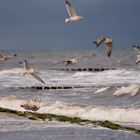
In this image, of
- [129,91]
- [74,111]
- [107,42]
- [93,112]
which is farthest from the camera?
[129,91]

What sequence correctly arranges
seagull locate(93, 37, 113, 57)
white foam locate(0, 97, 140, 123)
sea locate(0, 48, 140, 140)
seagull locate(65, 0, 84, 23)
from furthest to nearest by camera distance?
white foam locate(0, 97, 140, 123), seagull locate(65, 0, 84, 23), seagull locate(93, 37, 113, 57), sea locate(0, 48, 140, 140)

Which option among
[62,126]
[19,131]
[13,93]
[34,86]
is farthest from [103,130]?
[34,86]

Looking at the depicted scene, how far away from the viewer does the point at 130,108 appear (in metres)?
35.5

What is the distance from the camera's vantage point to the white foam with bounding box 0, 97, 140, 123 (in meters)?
32.1

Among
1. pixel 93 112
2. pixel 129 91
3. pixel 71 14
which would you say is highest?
pixel 71 14

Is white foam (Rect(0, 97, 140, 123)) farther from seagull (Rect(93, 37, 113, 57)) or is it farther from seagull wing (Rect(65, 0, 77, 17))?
seagull wing (Rect(65, 0, 77, 17))

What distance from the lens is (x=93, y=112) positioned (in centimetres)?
3484

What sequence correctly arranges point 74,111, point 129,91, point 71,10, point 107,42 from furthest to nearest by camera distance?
point 129,91
point 74,111
point 71,10
point 107,42

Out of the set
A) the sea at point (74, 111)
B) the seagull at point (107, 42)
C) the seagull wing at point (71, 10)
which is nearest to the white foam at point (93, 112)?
the sea at point (74, 111)

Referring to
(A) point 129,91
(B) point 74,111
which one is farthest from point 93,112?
(A) point 129,91

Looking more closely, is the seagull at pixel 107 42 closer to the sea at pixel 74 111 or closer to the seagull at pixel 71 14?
the seagull at pixel 71 14

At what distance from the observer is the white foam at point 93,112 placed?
3211cm

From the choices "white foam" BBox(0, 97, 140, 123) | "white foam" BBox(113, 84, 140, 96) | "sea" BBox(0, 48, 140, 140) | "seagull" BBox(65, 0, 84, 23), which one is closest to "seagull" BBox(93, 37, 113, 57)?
"seagull" BBox(65, 0, 84, 23)

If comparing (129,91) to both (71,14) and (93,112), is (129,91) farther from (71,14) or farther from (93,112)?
(71,14)
